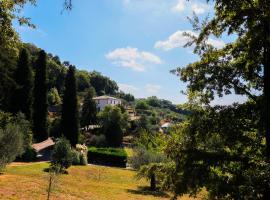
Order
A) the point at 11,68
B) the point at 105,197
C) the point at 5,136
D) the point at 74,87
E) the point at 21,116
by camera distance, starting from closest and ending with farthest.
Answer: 1. the point at 105,197
2. the point at 5,136
3. the point at 21,116
4. the point at 11,68
5. the point at 74,87

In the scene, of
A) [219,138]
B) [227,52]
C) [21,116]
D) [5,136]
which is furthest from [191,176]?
[21,116]

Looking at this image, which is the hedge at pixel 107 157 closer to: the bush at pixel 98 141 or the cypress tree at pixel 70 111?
the cypress tree at pixel 70 111

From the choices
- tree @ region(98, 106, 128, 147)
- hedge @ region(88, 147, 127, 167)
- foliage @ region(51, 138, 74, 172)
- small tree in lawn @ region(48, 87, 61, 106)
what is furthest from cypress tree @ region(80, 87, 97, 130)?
foliage @ region(51, 138, 74, 172)

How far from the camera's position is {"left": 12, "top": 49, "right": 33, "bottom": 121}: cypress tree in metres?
63.1

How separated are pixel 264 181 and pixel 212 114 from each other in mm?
2556

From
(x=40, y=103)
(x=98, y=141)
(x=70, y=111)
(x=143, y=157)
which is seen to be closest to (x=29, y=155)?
(x=70, y=111)

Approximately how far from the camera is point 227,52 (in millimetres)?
11234

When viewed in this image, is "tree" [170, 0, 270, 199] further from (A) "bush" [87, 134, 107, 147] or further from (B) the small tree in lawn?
(B) the small tree in lawn

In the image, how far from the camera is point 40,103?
6919 cm

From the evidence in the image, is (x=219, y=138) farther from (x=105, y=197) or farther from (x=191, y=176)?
(x=105, y=197)

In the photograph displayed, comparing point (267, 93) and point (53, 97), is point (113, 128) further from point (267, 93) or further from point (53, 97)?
point (267, 93)

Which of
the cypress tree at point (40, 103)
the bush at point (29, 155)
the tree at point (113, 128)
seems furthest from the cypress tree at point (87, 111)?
the bush at point (29, 155)

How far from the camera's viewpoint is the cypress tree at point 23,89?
63.1m

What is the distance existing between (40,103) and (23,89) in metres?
6.19
